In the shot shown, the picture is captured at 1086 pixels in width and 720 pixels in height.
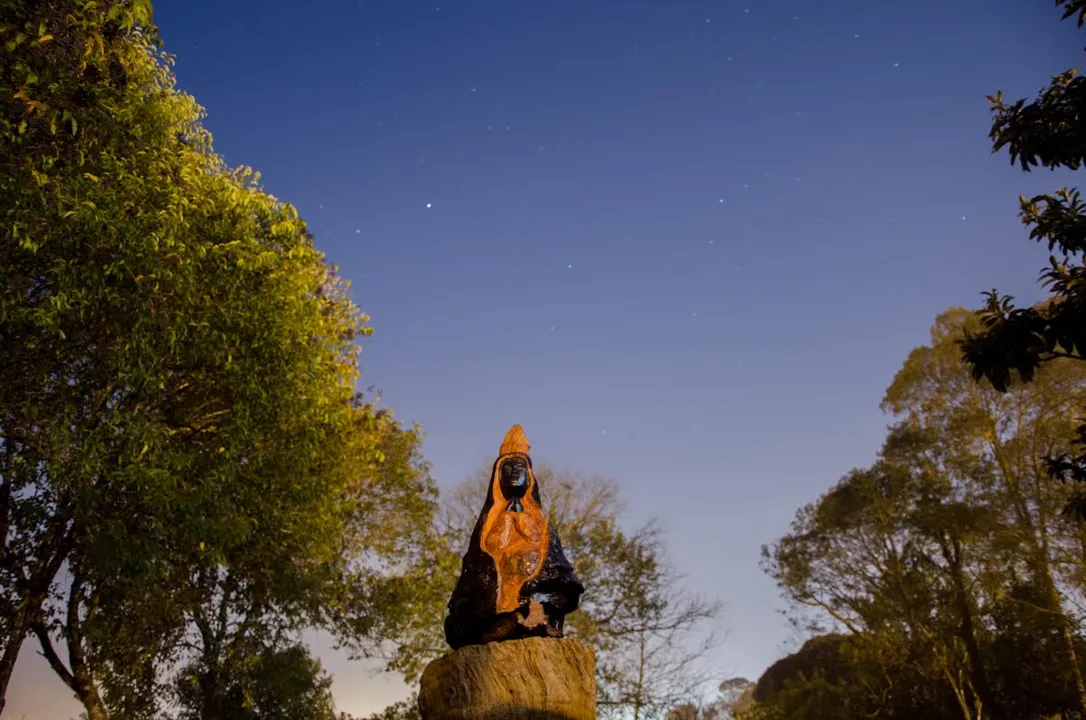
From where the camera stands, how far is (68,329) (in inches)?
404

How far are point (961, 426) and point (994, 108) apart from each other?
17.8 metres

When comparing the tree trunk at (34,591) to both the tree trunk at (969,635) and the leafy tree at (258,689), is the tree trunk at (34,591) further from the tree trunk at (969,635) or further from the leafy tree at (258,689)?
the tree trunk at (969,635)

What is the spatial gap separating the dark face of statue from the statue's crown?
158mm

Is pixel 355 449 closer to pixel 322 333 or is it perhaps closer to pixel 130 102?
pixel 322 333

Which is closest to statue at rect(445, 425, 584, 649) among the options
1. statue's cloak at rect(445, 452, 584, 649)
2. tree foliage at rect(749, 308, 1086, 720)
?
statue's cloak at rect(445, 452, 584, 649)

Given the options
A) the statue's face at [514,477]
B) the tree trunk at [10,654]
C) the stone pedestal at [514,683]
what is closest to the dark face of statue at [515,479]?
the statue's face at [514,477]

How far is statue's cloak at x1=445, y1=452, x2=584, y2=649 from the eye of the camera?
731cm

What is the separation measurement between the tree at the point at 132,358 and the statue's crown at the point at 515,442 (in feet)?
15.1

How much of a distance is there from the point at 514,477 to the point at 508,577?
1.12 metres

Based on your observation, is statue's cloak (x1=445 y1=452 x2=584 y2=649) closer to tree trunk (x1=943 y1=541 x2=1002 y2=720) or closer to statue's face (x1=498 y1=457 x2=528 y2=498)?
statue's face (x1=498 y1=457 x2=528 y2=498)

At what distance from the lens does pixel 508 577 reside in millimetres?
7410

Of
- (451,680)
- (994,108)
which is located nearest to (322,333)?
(451,680)

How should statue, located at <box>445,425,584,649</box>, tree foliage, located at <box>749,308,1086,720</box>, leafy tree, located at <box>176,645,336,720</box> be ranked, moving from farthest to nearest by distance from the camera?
tree foliage, located at <box>749,308,1086,720</box> → leafy tree, located at <box>176,645,336,720</box> → statue, located at <box>445,425,584,649</box>

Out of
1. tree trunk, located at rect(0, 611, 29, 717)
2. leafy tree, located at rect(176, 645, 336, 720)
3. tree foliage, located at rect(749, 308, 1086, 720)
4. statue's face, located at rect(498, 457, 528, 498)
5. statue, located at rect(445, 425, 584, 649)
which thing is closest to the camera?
statue, located at rect(445, 425, 584, 649)
